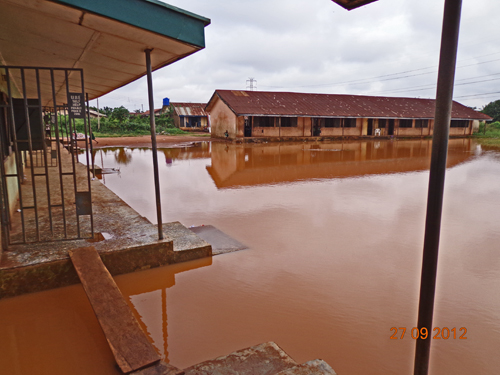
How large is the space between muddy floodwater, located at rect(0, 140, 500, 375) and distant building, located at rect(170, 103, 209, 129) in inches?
1427

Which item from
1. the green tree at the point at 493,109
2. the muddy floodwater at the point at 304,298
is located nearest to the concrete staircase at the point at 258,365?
the muddy floodwater at the point at 304,298

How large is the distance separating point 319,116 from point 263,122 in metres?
4.98

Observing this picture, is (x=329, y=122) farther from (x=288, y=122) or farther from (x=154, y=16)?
(x=154, y=16)

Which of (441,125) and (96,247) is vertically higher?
(441,125)

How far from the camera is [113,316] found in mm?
2820

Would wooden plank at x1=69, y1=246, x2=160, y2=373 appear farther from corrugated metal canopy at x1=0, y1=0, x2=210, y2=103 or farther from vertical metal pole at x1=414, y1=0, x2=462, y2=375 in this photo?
corrugated metal canopy at x1=0, y1=0, x2=210, y2=103

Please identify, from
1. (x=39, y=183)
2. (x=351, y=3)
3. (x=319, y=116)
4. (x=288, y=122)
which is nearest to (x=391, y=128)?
(x=319, y=116)

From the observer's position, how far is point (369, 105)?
34000 millimetres

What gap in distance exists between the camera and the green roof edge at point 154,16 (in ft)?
Result: 9.30

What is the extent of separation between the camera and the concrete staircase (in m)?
2.22

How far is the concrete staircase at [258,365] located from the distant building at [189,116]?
1616 inches

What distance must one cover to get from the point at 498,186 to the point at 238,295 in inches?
386
